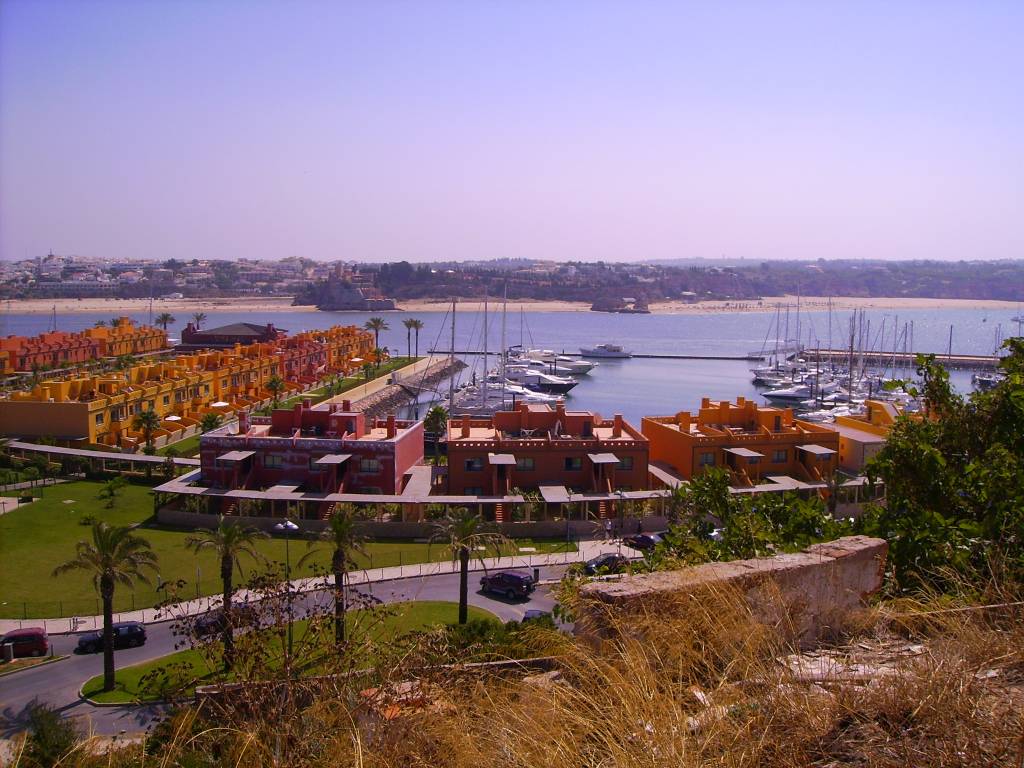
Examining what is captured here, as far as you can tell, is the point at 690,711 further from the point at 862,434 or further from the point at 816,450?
the point at 862,434

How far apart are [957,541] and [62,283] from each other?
385ft

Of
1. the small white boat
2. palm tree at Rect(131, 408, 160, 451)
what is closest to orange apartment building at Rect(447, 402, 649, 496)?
palm tree at Rect(131, 408, 160, 451)

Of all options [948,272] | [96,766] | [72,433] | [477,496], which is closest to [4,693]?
[96,766]

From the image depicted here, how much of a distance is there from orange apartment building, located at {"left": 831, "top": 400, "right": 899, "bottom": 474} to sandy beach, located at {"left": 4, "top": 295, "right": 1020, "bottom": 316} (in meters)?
74.4

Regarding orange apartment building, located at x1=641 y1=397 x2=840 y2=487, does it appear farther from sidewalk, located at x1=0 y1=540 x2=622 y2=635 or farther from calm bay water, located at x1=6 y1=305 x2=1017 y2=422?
calm bay water, located at x1=6 y1=305 x2=1017 y2=422

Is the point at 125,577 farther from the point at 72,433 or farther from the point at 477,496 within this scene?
the point at 72,433

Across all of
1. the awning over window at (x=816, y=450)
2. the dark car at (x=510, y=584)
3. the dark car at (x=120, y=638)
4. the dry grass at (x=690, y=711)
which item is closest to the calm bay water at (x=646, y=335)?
the awning over window at (x=816, y=450)

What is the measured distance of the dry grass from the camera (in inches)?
116

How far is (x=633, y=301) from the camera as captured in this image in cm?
11525

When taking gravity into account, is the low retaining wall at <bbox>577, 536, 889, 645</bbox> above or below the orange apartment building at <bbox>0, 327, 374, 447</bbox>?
above

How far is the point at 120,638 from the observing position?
10492mm

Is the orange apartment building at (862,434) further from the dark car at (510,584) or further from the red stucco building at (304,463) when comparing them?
the red stucco building at (304,463)

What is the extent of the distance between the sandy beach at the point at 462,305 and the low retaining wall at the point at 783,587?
90.1 m

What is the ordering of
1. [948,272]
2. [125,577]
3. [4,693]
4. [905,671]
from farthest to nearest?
[948,272] → [125,577] → [4,693] → [905,671]
